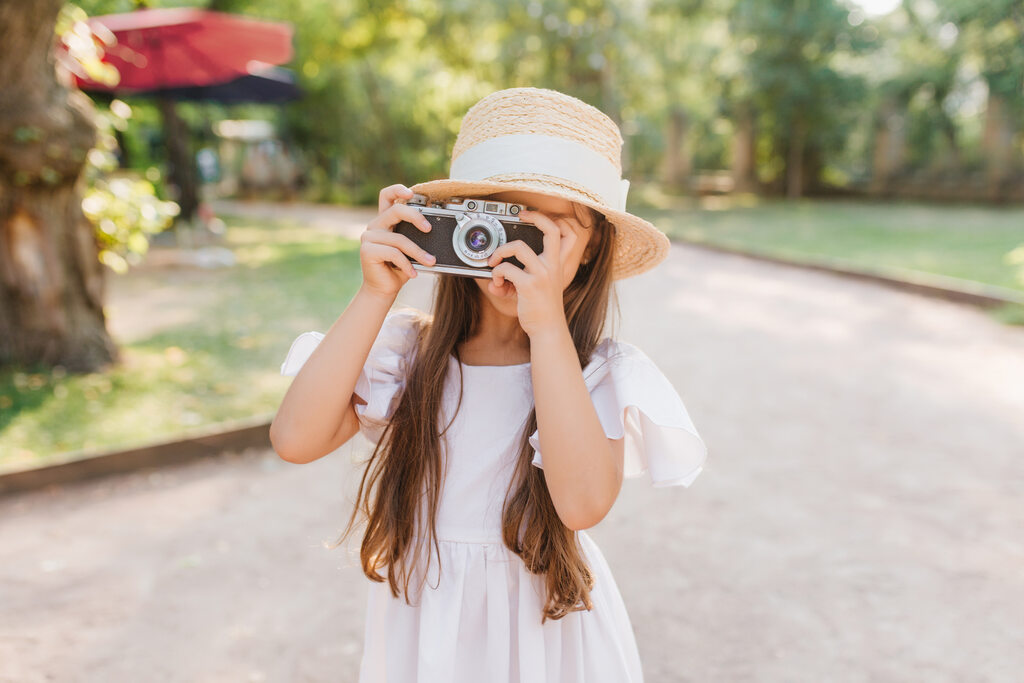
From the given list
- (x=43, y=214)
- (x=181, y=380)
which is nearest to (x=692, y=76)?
(x=181, y=380)

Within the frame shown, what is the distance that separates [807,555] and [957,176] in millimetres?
17987

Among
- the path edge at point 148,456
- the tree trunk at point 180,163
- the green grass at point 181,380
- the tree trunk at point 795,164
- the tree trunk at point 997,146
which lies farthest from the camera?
the tree trunk at point 795,164

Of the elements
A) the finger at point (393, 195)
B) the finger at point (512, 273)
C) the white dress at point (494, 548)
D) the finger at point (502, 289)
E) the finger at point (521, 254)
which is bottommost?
the white dress at point (494, 548)

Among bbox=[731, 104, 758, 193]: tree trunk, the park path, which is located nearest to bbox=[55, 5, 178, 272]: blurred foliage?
the park path

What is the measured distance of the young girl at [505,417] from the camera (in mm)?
1328

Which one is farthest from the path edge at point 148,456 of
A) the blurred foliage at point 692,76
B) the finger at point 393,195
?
the blurred foliage at point 692,76

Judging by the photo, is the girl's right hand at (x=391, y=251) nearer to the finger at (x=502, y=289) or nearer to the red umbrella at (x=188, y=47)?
the finger at (x=502, y=289)

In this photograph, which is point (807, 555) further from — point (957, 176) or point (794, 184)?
point (794, 184)

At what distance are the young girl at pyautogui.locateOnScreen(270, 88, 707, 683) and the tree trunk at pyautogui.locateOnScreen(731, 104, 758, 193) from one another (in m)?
21.1

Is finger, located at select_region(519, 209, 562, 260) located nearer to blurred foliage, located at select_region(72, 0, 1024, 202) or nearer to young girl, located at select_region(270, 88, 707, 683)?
young girl, located at select_region(270, 88, 707, 683)

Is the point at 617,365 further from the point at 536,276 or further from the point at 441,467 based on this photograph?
the point at 441,467

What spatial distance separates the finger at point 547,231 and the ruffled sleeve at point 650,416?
0.29 meters

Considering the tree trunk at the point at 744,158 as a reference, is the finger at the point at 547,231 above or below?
below

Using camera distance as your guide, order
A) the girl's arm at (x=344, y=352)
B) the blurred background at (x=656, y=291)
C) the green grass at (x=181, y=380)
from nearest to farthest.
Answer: the girl's arm at (x=344, y=352) → the blurred background at (x=656, y=291) → the green grass at (x=181, y=380)
